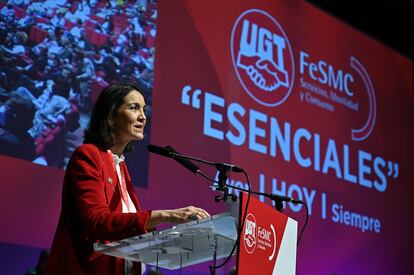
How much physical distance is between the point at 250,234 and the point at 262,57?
349cm

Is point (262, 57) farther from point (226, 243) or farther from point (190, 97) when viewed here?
point (226, 243)

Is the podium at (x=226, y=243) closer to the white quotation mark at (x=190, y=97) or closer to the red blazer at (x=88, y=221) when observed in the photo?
the red blazer at (x=88, y=221)

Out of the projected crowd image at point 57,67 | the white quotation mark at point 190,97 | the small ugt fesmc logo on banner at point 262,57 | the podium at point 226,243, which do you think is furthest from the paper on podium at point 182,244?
the small ugt fesmc logo on banner at point 262,57

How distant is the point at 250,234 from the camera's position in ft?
7.22

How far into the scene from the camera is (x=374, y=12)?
23.8 ft

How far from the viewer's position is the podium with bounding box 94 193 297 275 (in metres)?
2.15

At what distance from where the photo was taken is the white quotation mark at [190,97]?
4859 mm

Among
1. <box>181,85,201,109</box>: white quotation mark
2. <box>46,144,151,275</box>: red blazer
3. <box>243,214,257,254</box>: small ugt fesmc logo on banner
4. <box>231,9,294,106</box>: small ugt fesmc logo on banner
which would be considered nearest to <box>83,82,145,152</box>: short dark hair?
<box>46,144,151,275</box>: red blazer

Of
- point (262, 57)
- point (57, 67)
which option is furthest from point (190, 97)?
point (57, 67)

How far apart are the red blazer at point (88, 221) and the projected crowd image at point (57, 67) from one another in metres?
1.52

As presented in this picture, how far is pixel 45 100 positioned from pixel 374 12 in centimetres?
426

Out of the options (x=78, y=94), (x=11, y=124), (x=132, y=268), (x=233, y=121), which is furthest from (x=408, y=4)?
(x=132, y=268)

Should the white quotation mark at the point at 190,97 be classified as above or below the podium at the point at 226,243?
above

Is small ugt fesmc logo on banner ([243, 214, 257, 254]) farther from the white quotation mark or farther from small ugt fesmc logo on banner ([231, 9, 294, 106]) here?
small ugt fesmc logo on banner ([231, 9, 294, 106])
